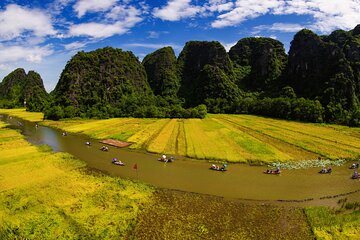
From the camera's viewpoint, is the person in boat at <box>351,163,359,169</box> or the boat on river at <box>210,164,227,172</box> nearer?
the boat on river at <box>210,164,227,172</box>

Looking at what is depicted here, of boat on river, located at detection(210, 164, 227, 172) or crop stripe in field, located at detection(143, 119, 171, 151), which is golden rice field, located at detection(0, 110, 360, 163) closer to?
crop stripe in field, located at detection(143, 119, 171, 151)

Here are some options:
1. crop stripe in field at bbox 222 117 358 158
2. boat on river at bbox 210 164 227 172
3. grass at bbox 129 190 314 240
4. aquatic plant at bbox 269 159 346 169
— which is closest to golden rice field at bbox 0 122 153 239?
grass at bbox 129 190 314 240

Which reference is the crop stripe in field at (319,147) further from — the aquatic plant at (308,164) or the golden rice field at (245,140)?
the aquatic plant at (308,164)

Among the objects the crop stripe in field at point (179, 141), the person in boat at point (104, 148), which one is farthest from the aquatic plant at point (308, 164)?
the person in boat at point (104, 148)

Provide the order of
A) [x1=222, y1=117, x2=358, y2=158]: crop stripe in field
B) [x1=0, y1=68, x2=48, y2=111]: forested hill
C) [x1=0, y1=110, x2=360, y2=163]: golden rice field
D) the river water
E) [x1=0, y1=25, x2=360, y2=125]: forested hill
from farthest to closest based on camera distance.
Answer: [x1=0, y1=68, x2=48, y2=111]: forested hill < [x1=0, y1=25, x2=360, y2=125]: forested hill < [x1=222, y1=117, x2=358, y2=158]: crop stripe in field < [x1=0, y1=110, x2=360, y2=163]: golden rice field < the river water

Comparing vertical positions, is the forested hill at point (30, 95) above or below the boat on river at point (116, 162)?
above

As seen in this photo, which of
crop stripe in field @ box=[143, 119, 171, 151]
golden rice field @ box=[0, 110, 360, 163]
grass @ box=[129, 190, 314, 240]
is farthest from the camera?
crop stripe in field @ box=[143, 119, 171, 151]

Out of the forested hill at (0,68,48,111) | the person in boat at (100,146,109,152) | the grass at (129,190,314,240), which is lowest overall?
the grass at (129,190,314,240)

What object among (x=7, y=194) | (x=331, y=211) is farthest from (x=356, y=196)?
A: (x=7, y=194)

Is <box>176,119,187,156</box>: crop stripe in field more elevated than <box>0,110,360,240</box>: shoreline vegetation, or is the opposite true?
<box>176,119,187,156</box>: crop stripe in field
